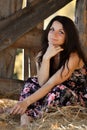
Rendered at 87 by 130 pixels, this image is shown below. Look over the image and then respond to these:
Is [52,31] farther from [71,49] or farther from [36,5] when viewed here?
[36,5]

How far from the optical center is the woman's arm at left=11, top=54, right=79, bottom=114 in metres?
4.44

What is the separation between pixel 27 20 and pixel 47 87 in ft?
3.79

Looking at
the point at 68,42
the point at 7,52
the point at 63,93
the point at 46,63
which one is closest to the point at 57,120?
the point at 63,93

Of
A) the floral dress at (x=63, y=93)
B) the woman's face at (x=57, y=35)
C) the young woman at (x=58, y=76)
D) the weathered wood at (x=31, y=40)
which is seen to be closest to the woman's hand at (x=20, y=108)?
the young woman at (x=58, y=76)

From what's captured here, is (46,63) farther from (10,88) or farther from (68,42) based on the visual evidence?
(10,88)

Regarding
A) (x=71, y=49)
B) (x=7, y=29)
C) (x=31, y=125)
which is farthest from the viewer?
(x=7, y=29)

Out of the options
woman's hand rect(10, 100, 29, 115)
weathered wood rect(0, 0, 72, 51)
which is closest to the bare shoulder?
woman's hand rect(10, 100, 29, 115)

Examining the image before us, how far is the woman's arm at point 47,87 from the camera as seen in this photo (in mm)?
4441

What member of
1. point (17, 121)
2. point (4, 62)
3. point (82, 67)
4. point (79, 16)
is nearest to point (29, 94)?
point (17, 121)

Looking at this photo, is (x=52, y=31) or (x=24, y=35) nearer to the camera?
(x=52, y=31)

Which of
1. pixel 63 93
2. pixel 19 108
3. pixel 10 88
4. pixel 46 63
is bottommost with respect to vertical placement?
pixel 19 108

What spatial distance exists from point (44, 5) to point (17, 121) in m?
1.42

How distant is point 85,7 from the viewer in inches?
213

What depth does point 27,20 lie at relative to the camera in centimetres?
542
